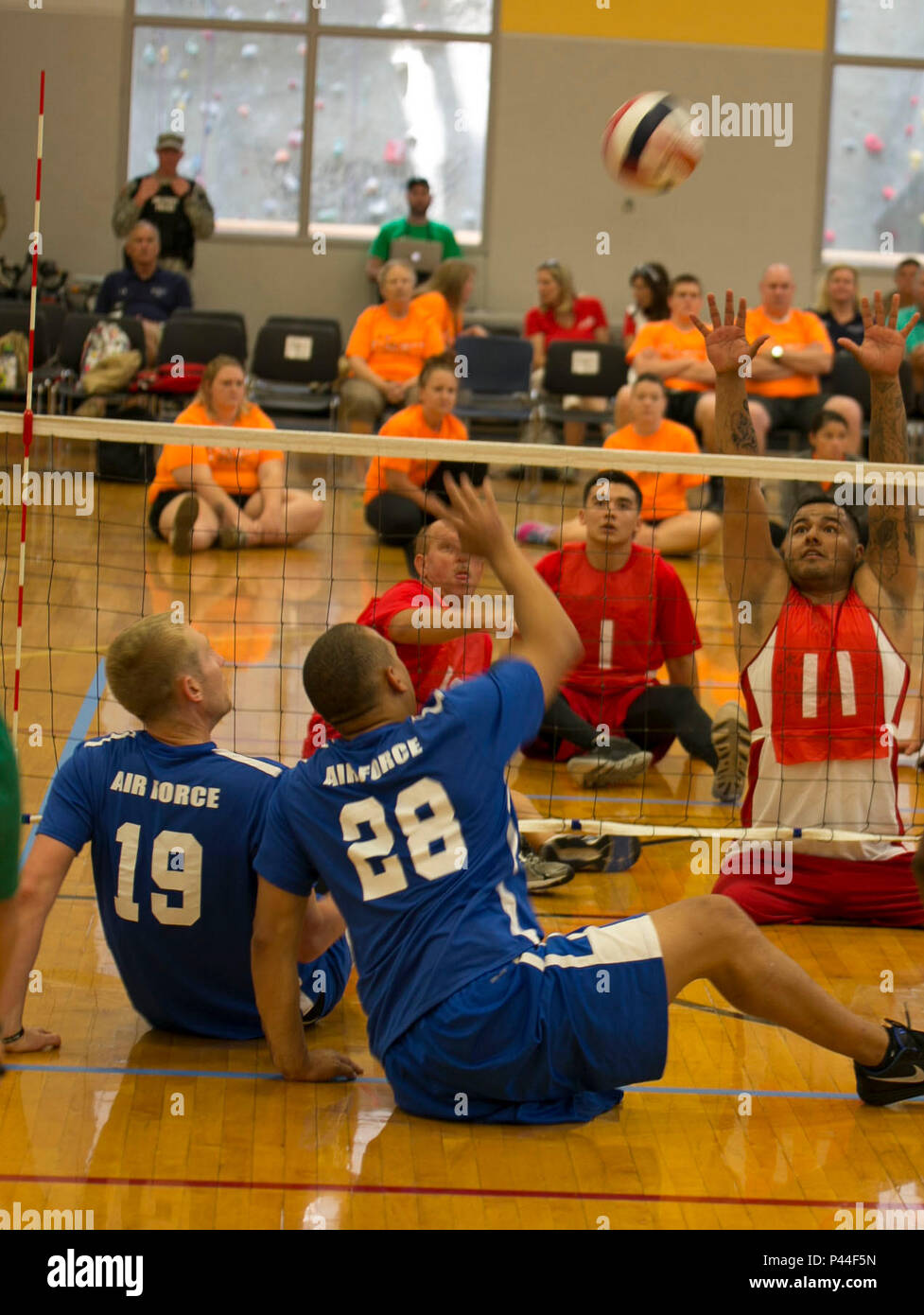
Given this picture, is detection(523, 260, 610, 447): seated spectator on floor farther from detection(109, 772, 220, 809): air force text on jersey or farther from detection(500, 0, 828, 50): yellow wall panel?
detection(109, 772, 220, 809): air force text on jersey

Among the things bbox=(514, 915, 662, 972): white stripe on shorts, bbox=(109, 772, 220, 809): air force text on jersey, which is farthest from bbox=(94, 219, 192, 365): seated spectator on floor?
bbox=(514, 915, 662, 972): white stripe on shorts

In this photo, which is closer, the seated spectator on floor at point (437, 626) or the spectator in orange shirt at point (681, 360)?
the seated spectator on floor at point (437, 626)

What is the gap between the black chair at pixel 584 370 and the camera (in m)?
12.7

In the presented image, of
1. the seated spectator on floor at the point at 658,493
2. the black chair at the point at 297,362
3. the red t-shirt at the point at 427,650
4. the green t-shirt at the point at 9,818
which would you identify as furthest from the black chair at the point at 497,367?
the green t-shirt at the point at 9,818

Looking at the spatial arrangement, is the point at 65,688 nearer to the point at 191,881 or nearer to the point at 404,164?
the point at 191,881

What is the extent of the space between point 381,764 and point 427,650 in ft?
7.38

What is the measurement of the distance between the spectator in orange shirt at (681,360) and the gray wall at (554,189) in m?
2.85

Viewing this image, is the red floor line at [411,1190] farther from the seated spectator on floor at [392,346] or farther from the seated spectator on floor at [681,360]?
the seated spectator on floor at [392,346]

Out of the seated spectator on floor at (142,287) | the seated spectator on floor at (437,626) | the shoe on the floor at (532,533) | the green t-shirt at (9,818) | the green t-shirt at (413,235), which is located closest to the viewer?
the green t-shirt at (9,818)

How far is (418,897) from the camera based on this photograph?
11.6 feet

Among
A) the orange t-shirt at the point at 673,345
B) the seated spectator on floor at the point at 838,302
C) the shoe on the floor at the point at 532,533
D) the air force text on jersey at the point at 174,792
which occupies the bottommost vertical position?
the air force text on jersey at the point at 174,792

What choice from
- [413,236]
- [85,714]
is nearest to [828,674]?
[85,714]

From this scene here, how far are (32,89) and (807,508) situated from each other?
12517 mm
